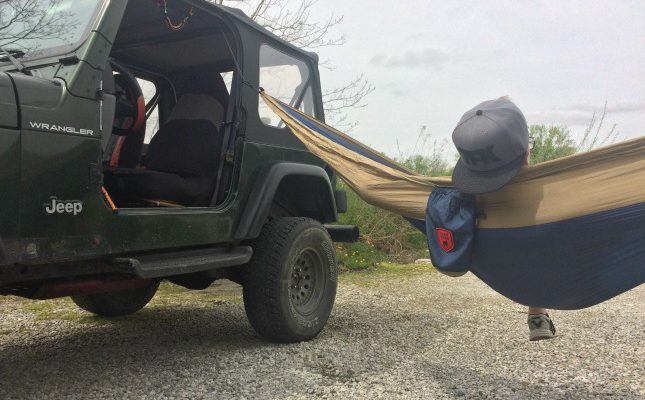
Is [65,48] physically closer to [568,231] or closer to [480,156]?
[480,156]

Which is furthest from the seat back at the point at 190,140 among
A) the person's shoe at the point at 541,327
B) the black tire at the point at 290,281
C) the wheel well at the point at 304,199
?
the person's shoe at the point at 541,327

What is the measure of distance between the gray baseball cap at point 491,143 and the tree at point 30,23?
7.18 feet

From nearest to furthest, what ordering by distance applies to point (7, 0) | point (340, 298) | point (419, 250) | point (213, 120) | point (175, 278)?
1. point (7, 0)
2. point (175, 278)
3. point (213, 120)
4. point (340, 298)
5. point (419, 250)

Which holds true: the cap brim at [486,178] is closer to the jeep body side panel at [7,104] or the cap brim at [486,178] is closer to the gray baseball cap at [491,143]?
the gray baseball cap at [491,143]

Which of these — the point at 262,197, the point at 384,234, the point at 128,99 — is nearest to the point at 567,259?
the point at 262,197

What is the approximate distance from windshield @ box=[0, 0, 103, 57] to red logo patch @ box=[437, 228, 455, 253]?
7.11 ft

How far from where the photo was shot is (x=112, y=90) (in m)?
3.34

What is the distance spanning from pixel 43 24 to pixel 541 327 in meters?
3.24

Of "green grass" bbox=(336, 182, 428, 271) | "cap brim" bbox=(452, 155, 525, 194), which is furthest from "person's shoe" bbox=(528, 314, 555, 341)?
"green grass" bbox=(336, 182, 428, 271)

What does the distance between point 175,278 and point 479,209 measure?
2232mm

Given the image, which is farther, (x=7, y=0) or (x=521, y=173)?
(x=7, y=0)

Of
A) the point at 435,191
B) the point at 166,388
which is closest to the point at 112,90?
the point at 166,388

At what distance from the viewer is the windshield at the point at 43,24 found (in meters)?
2.95

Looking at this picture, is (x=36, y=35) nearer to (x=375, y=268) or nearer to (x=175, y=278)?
(x=175, y=278)
